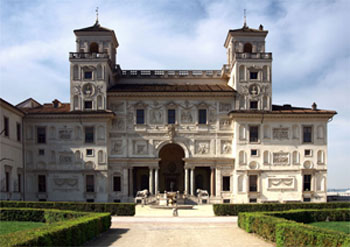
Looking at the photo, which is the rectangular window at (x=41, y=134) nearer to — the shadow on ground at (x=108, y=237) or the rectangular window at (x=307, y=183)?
the shadow on ground at (x=108, y=237)

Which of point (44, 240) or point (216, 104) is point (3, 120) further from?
point (44, 240)

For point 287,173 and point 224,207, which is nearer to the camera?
point 224,207

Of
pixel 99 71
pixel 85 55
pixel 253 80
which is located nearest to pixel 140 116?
pixel 99 71

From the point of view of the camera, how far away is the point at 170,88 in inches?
1679

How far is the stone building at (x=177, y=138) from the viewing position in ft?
134

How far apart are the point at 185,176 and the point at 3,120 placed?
62.4 feet

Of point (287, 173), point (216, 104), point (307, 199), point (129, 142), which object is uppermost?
point (216, 104)

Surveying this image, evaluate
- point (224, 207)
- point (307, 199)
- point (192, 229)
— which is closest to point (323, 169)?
point (307, 199)

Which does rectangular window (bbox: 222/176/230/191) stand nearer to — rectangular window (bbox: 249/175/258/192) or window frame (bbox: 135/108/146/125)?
rectangular window (bbox: 249/175/258/192)

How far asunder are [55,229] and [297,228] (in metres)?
8.87

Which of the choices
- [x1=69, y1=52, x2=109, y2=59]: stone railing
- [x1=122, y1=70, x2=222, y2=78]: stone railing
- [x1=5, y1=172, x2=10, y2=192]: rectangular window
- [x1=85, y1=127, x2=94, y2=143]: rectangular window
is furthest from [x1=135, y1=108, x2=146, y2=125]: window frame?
[x1=5, y1=172, x2=10, y2=192]: rectangular window

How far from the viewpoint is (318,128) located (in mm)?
41406

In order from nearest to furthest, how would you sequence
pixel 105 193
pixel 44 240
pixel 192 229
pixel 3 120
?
pixel 44 240, pixel 192 229, pixel 3 120, pixel 105 193

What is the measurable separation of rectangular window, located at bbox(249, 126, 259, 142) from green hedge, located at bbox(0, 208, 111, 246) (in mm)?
23753
